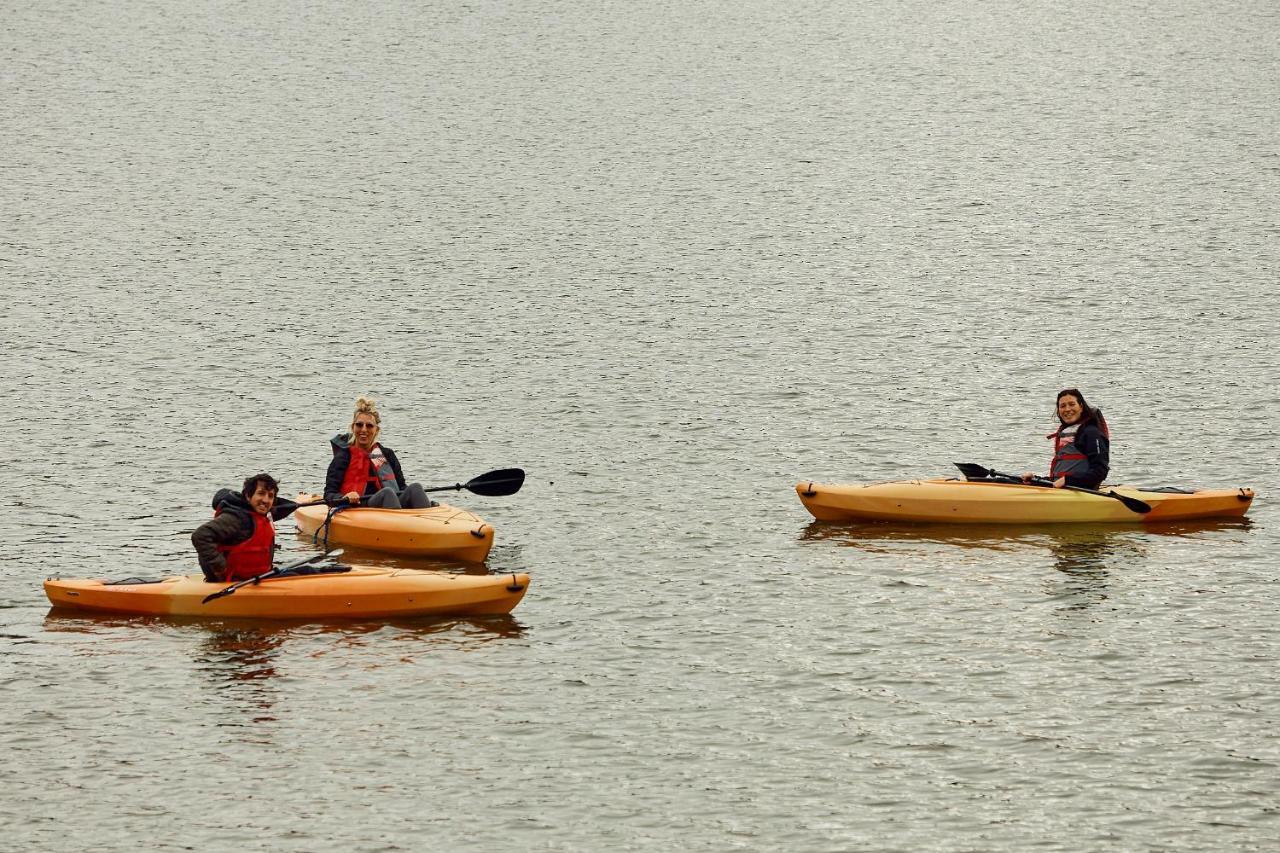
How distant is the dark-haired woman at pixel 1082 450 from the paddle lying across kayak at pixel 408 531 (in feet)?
17.9

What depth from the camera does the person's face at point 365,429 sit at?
51.6 feet

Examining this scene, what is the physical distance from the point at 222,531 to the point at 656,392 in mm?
11587

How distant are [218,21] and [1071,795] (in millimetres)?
46868

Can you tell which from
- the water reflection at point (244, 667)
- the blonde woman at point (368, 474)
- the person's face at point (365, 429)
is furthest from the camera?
the blonde woman at point (368, 474)

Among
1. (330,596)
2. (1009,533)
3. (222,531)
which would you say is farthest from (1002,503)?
(222,531)

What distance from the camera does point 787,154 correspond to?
42.0m

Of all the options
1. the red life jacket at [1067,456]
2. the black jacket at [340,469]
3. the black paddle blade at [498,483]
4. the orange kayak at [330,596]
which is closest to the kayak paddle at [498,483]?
the black paddle blade at [498,483]

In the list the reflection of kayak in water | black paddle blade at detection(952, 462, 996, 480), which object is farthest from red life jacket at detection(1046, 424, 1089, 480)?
black paddle blade at detection(952, 462, 996, 480)

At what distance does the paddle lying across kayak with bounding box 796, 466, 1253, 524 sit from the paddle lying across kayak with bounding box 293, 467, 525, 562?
3510 millimetres

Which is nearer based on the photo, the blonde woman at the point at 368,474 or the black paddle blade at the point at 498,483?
the blonde woman at the point at 368,474

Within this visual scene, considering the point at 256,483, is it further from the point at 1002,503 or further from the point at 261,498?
the point at 1002,503

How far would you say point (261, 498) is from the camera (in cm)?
1333

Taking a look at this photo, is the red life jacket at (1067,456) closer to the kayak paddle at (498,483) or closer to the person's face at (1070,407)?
the person's face at (1070,407)

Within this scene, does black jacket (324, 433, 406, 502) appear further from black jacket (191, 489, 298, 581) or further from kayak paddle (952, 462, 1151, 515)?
kayak paddle (952, 462, 1151, 515)
